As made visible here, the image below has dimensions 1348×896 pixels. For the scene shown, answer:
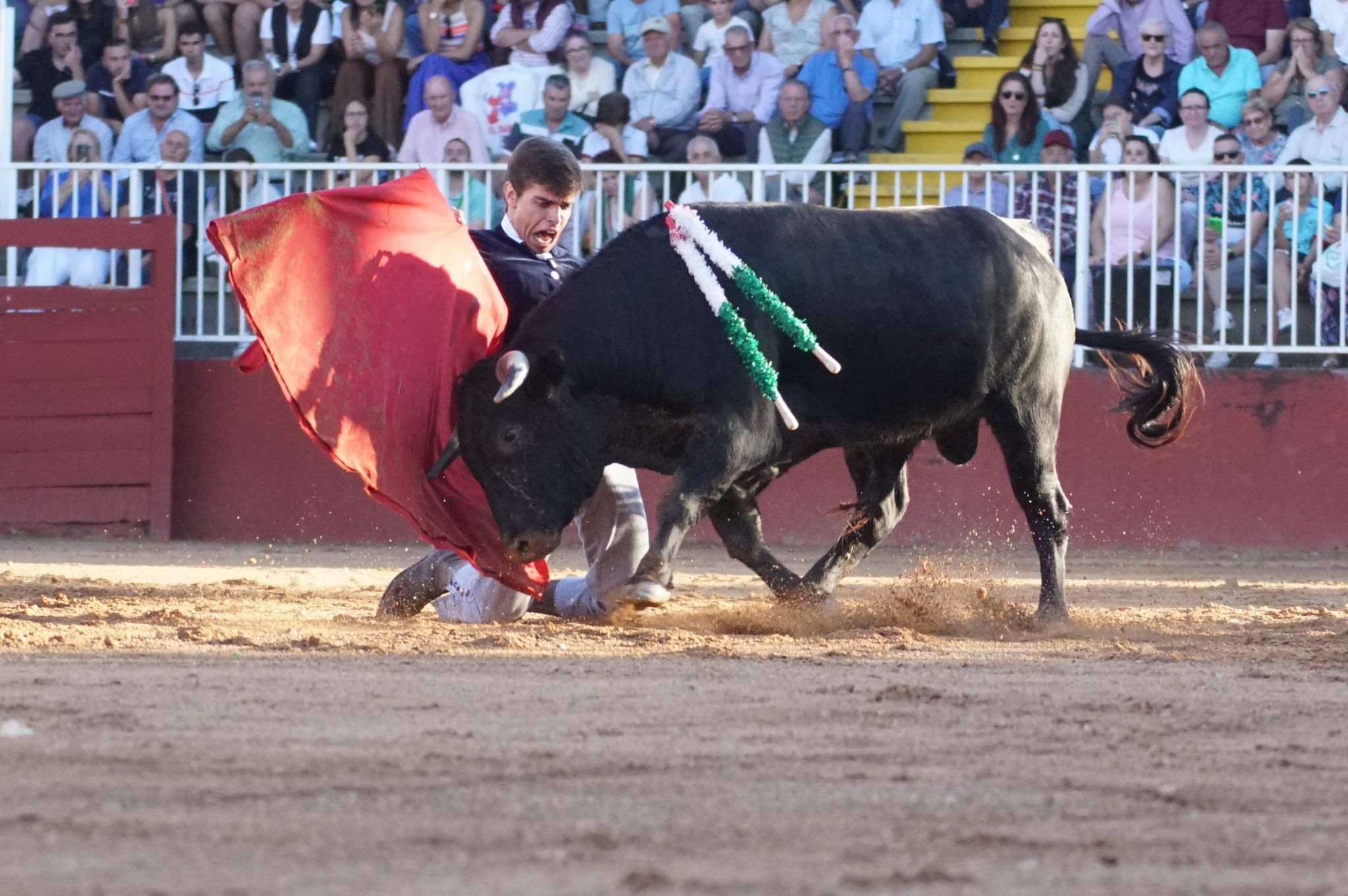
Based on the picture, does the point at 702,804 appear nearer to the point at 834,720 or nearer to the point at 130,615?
the point at 834,720

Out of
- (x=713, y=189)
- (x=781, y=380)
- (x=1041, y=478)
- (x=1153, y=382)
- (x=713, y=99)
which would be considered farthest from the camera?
(x=713, y=99)

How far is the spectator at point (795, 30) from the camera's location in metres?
11.2

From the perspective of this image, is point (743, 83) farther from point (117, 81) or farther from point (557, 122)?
point (117, 81)

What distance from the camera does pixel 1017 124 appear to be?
399 inches

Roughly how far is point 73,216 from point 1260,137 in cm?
627

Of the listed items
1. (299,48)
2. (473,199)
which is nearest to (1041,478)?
(473,199)

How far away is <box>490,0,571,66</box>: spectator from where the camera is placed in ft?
37.4

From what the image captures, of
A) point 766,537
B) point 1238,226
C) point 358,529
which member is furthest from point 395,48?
point 1238,226

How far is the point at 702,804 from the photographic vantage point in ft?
10.4

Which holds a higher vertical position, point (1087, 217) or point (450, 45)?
point (450, 45)

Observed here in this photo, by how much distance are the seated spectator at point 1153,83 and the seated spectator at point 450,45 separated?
3899 mm

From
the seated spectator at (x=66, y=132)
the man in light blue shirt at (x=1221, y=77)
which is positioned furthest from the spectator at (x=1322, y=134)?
the seated spectator at (x=66, y=132)

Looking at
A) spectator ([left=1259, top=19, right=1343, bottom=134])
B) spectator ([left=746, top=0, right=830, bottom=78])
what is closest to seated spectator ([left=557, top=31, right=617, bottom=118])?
spectator ([left=746, top=0, right=830, bottom=78])

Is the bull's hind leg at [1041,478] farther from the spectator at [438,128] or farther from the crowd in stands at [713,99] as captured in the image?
the spectator at [438,128]
